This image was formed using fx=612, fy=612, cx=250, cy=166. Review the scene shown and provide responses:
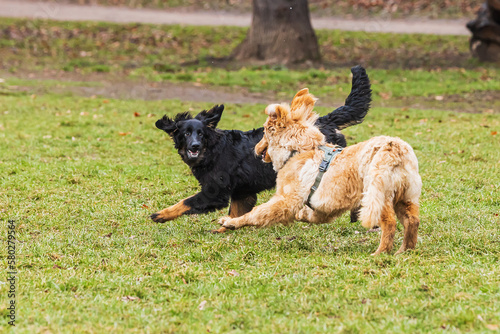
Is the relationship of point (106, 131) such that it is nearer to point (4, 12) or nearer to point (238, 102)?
point (238, 102)

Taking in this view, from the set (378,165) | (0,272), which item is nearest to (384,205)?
(378,165)

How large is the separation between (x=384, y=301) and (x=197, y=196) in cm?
265

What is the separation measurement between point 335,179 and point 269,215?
2.23 feet

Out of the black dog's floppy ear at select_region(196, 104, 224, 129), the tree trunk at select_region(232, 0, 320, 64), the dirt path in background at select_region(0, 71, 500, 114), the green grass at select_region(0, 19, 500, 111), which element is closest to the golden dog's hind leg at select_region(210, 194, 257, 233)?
the black dog's floppy ear at select_region(196, 104, 224, 129)

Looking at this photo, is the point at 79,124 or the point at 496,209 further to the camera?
the point at 79,124

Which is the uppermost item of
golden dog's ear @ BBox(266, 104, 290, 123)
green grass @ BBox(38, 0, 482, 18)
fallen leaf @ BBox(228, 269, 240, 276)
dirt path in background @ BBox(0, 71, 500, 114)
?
green grass @ BBox(38, 0, 482, 18)

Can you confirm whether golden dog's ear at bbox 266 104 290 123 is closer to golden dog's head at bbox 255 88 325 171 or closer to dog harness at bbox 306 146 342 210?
golden dog's head at bbox 255 88 325 171

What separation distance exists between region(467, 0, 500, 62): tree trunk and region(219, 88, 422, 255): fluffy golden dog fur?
44.6 feet

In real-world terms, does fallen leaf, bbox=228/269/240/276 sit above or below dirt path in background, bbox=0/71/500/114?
above

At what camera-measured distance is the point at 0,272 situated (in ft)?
16.5

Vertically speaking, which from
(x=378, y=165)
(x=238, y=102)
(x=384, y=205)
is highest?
(x=378, y=165)

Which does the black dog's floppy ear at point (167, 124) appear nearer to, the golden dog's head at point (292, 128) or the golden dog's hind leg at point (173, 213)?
the golden dog's hind leg at point (173, 213)

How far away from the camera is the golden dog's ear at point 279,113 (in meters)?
5.76

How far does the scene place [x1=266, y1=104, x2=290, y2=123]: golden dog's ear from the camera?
18.9ft
